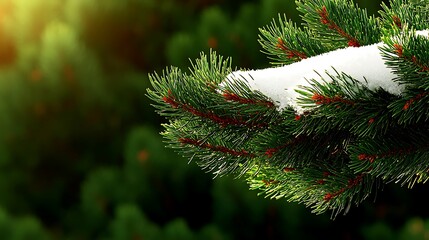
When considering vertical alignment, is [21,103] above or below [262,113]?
above

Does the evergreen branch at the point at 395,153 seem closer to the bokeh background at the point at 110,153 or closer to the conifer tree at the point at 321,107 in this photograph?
the conifer tree at the point at 321,107

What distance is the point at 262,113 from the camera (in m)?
1.16

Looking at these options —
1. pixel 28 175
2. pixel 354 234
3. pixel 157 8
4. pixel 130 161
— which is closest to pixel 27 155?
pixel 28 175

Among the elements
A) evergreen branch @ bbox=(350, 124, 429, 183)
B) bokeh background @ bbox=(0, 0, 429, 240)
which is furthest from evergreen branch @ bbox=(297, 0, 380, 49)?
bokeh background @ bbox=(0, 0, 429, 240)

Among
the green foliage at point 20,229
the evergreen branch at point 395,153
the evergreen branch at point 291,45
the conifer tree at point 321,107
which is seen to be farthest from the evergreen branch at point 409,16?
the green foliage at point 20,229

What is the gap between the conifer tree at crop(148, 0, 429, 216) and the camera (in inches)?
41.2

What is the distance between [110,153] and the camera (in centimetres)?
494

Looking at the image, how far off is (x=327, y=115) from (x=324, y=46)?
36cm

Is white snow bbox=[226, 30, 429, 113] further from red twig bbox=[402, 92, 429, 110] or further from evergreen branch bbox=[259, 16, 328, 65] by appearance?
evergreen branch bbox=[259, 16, 328, 65]

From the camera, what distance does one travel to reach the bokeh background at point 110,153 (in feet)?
14.2

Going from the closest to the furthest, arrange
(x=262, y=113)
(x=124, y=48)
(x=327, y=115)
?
(x=327, y=115) < (x=262, y=113) < (x=124, y=48)

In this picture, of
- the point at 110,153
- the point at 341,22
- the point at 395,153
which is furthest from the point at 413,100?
the point at 110,153

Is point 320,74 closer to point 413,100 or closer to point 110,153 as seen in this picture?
point 413,100

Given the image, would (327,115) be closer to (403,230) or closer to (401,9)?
(401,9)
